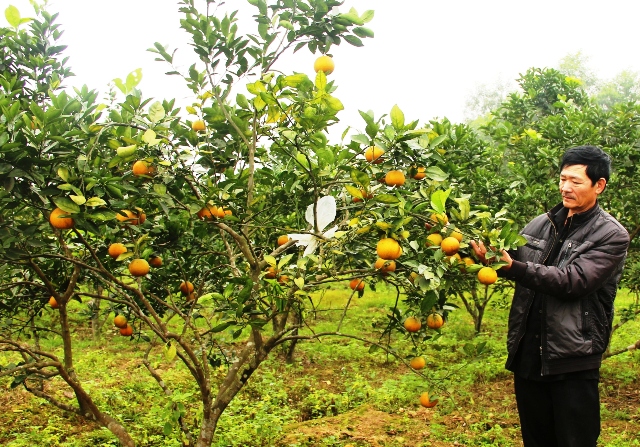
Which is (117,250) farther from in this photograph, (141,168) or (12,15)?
(12,15)

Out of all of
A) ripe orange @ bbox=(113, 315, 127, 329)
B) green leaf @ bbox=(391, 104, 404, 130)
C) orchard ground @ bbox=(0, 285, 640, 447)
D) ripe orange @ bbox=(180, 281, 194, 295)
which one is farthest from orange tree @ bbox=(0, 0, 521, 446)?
orchard ground @ bbox=(0, 285, 640, 447)

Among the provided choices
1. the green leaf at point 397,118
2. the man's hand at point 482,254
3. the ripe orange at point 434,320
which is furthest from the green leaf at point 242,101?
the ripe orange at point 434,320

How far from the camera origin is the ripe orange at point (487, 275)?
5.56 ft

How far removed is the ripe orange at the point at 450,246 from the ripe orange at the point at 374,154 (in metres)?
0.35

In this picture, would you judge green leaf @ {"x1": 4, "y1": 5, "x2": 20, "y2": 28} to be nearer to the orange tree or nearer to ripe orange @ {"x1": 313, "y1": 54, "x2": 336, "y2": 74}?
the orange tree

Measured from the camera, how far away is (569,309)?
6.35ft

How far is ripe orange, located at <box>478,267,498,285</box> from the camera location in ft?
5.56

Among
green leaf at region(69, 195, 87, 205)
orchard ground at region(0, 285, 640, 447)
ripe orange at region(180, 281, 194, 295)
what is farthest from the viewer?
orchard ground at region(0, 285, 640, 447)

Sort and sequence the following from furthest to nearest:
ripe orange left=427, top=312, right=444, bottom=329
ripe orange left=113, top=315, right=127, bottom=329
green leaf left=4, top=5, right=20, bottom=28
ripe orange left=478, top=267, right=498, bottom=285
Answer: ripe orange left=113, top=315, right=127, bottom=329 → green leaf left=4, top=5, right=20, bottom=28 → ripe orange left=427, top=312, right=444, bottom=329 → ripe orange left=478, top=267, right=498, bottom=285

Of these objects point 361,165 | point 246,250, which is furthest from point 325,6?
point 246,250

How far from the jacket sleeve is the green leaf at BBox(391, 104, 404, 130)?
61 centimetres

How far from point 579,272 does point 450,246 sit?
0.51 meters

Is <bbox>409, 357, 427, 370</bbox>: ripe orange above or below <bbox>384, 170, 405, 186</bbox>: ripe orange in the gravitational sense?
below

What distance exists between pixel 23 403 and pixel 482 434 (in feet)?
11.1
